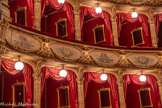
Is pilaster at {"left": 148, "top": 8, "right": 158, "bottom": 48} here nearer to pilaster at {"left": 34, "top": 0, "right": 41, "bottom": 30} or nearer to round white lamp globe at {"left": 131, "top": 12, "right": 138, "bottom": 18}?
round white lamp globe at {"left": 131, "top": 12, "right": 138, "bottom": 18}

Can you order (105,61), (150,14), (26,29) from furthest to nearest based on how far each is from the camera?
(150,14)
(105,61)
(26,29)

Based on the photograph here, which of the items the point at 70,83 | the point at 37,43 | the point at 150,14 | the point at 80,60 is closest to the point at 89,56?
the point at 80,60

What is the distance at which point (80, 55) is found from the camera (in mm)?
11812

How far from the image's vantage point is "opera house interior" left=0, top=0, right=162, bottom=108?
33.4 ft

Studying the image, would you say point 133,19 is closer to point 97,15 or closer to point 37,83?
point 97,15

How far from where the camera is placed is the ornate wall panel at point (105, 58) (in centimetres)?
1237

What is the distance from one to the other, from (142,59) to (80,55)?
12.3ft

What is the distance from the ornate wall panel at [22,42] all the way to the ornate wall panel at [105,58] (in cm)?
317

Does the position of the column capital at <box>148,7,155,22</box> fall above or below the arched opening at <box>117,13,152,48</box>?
above

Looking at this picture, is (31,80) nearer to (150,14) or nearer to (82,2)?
(82,2)

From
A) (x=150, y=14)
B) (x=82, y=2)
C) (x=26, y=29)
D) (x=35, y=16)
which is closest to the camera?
(x=26, y=29)

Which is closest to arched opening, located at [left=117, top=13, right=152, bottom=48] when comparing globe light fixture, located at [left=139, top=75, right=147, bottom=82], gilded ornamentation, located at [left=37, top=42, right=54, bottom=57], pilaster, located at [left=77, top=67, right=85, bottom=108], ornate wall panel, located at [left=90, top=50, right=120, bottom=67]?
ornate wall panel, located at [left=90, top=50, right=120, bottom=67]

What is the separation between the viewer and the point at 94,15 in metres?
14.5

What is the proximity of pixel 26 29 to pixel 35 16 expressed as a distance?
71.2 inches
